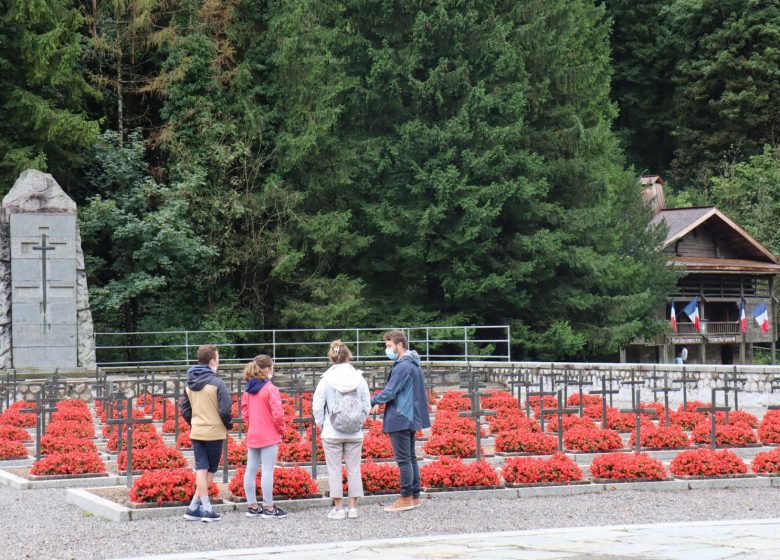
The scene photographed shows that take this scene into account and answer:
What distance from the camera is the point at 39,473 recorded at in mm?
14086

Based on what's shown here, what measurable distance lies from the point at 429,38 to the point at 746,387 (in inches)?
704

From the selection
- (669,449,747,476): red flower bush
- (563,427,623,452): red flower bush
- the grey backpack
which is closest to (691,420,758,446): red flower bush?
(563,427,623,452): red flower bush

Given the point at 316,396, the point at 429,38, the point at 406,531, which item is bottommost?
the point at 406,531

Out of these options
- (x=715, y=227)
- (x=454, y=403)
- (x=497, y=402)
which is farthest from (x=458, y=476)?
(x=715, y=227)

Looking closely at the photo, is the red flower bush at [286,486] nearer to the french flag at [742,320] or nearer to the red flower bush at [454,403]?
the red flower bush at [454,403]

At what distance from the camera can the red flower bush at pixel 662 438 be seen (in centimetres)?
1616

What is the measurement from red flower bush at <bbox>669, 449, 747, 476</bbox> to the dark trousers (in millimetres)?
3601

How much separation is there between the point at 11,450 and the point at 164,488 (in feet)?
17.8

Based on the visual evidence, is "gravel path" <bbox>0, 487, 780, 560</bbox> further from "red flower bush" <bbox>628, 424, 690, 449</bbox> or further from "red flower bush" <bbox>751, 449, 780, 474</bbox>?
"red flower bush" <bbox>628, 424, 690, 449</bbox>

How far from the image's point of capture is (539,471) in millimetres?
13039

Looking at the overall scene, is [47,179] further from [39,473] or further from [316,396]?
[316,396]

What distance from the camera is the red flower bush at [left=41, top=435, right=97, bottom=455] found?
51.4ft

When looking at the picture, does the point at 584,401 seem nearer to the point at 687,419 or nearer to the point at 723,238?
the point at 687,419

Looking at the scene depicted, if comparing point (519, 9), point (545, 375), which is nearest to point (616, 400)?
point (545, 375)
